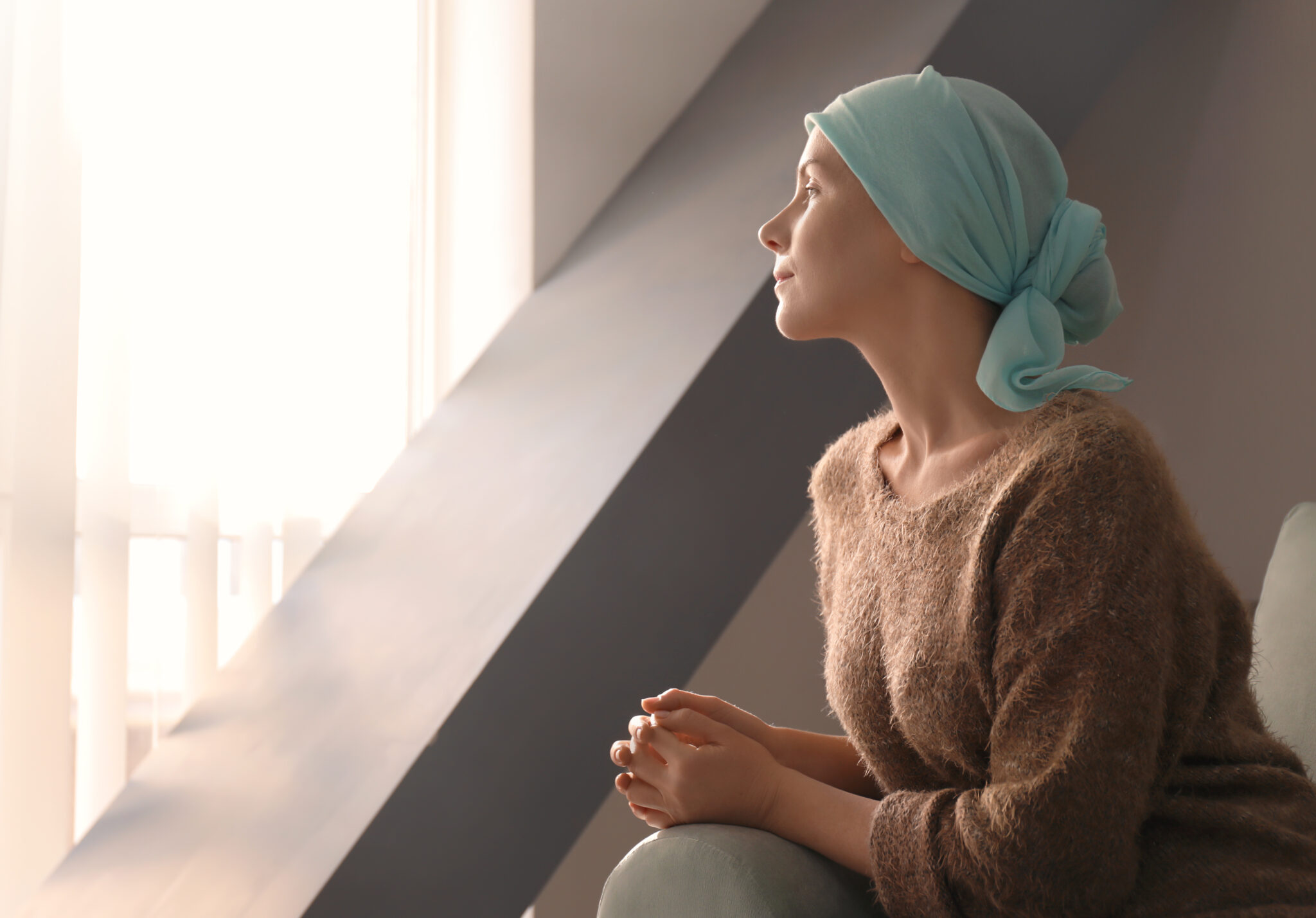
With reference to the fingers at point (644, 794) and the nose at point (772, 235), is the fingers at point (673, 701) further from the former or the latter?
the nose at point (772, 235)

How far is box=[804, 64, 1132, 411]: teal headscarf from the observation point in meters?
1.05

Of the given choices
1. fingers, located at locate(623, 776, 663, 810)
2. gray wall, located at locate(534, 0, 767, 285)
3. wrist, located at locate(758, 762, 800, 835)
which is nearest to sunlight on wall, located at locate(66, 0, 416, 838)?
gray wall, located at locate(534, 0, 767, 285)

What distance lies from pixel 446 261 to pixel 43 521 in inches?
41.2

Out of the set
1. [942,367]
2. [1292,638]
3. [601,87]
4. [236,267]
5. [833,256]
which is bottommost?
[1292,638]

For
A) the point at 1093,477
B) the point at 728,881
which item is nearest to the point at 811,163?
the point at 1093,477

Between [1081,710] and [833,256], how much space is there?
1.60ft

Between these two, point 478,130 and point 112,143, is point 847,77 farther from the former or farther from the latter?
point 112,143

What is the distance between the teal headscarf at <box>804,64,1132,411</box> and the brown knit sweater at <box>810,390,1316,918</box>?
10cm

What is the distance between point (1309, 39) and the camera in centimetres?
220

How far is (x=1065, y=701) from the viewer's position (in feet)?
2.86

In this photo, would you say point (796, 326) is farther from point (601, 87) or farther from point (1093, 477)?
point (601, 87)

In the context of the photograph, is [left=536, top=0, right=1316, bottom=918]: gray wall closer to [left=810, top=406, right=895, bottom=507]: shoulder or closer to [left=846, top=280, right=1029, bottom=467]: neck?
[left=810, top=406, right=895, bottom=507]: shoulder

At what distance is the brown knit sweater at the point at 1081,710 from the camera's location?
0.86 m

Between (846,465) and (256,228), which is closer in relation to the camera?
(846,465)
